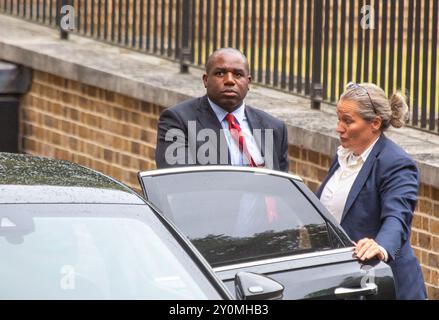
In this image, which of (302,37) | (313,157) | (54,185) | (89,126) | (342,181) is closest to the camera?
(54,185)

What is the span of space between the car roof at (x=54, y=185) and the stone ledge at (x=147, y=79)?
10.9 ft

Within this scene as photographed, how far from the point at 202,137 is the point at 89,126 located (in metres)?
5.10

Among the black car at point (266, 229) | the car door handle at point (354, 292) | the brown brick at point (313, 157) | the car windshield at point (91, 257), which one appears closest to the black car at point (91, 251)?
the car windshield at point (91, 257)

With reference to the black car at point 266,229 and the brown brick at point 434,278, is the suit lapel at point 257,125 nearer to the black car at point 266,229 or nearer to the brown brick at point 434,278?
the black car at point 266,229

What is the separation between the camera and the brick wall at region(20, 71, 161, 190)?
11836 mm

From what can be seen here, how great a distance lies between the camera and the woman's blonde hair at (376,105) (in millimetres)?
7027

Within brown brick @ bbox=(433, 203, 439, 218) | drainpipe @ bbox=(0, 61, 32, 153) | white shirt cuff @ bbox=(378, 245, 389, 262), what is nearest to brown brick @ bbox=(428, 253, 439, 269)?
brown brick @ bbox=(433, 203, 439, 218)

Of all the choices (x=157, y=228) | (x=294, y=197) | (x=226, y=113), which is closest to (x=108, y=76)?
(x=226, y=113)

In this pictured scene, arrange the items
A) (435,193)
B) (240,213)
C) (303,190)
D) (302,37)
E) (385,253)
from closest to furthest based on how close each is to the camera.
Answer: (385,253)
(240,213)
(303,190)
(435,193)
(302,37)

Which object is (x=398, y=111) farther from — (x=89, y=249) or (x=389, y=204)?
(x=89, y=249)

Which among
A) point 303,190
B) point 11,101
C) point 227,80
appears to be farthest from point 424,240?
point 11,101

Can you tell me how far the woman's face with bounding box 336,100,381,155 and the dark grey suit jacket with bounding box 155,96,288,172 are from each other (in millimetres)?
652

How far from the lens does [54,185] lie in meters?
6.00

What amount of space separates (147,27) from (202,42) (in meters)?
0.70
